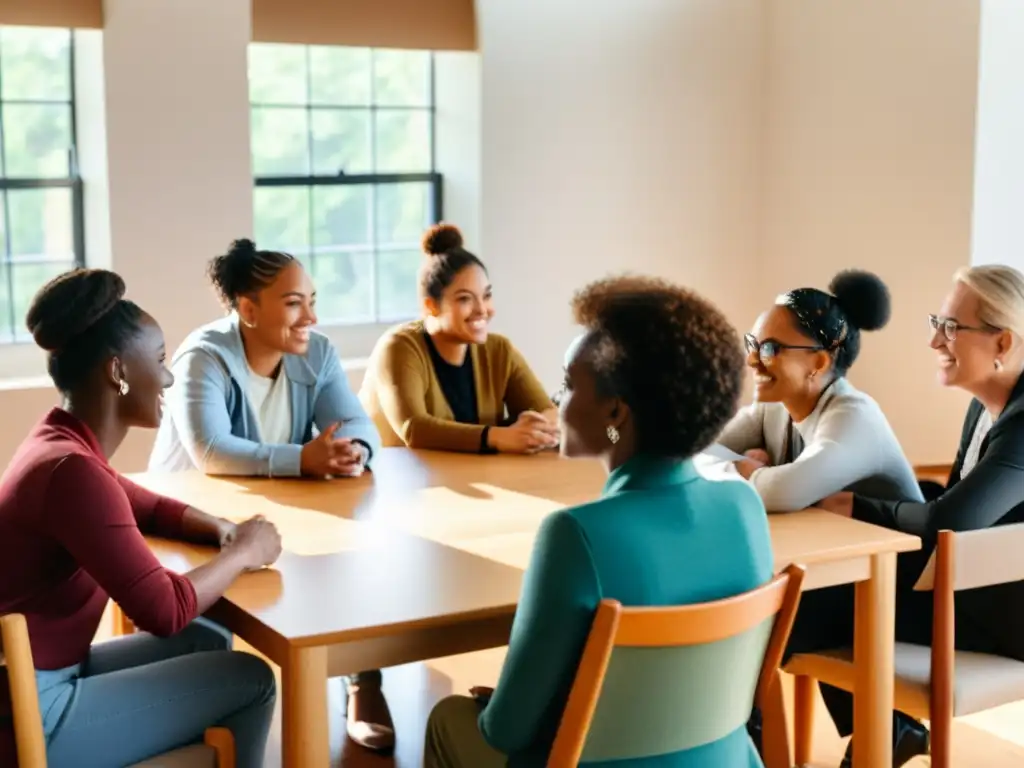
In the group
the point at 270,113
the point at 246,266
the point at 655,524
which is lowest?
the point at 655,524

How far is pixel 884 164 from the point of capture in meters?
6.07

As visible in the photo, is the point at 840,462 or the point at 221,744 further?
the point at 840,462

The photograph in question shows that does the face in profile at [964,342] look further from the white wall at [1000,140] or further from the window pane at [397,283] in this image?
the window pane at [397,283]

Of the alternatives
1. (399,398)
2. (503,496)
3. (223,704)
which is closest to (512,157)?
(399,398)

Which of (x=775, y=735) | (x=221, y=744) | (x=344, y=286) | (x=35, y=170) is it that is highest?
(x=35, y=170)

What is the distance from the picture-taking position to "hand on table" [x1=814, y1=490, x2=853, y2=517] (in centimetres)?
277

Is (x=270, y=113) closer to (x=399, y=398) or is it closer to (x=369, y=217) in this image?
(x=369, y=217)

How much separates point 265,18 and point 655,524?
3949 millimetres

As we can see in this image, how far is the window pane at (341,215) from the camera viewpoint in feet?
19.0

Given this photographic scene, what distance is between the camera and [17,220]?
16.9 ft

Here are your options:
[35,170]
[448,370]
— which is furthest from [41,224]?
[448,370]

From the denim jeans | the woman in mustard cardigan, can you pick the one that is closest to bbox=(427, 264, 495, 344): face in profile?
the woman in mustard cardigan

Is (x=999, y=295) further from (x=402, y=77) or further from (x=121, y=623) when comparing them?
(x=402, y=77)

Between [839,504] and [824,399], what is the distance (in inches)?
10.2
